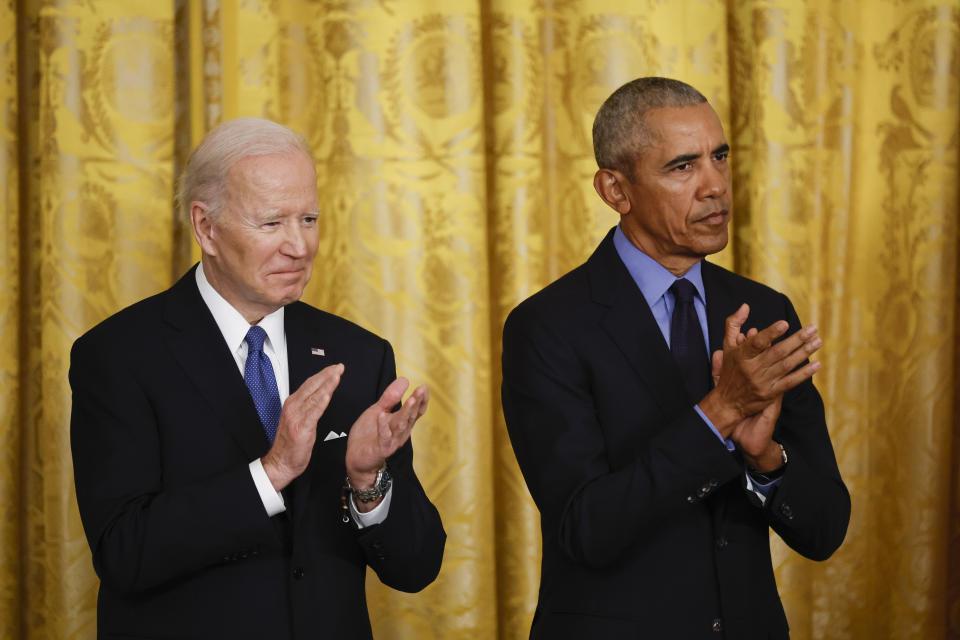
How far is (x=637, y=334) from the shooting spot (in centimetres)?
169

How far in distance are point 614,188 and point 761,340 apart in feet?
1.41

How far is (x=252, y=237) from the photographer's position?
161cm

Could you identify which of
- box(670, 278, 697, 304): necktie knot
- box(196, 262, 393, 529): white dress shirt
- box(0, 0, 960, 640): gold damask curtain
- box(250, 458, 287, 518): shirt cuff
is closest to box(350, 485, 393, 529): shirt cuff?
box(196, 262, 393, 529): white dress shirt

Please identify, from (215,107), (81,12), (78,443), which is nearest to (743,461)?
(78,443)

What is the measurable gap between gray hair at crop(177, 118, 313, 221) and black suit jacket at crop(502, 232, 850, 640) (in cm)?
48

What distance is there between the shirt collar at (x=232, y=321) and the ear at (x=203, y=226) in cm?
7

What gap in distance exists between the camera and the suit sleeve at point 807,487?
1599 millimetres

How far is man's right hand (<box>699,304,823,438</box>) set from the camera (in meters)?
1.48

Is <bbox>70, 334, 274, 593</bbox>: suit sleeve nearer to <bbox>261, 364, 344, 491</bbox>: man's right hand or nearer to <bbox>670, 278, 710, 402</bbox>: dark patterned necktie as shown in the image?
<bbox>261, 364, 344, 491</bbox>: man's right hand

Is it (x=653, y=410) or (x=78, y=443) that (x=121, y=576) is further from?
(x=653, y=410)

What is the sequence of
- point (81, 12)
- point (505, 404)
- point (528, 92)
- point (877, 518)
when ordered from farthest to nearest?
point (877, 518) → point (528, 92) → point (81, 12) → point (505, 404)

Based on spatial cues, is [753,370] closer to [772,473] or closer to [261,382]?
[772,473]

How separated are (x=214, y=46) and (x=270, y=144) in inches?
41.9

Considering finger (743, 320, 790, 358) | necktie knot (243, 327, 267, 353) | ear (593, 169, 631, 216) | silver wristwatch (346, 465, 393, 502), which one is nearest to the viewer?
finger (743, 320, 790, 358)
